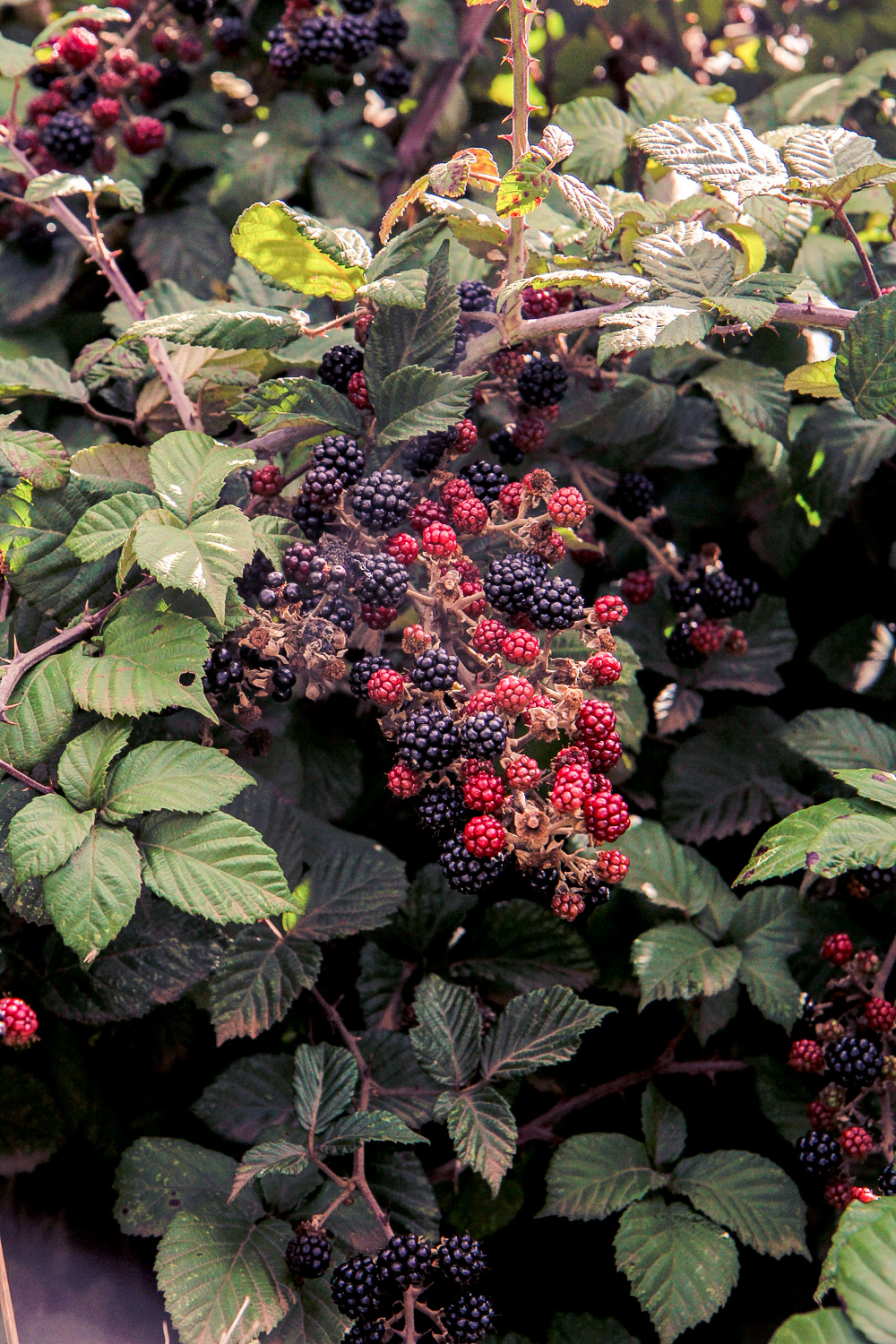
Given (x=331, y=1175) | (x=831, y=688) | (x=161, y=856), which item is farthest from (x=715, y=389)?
(x=331, y=1175)

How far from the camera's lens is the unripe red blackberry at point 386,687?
82 centimetres

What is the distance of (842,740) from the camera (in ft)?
3.54

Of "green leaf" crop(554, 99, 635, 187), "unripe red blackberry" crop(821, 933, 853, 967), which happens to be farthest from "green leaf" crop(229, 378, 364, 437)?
"unripe red blackberry" crop(821, 933, 853, 967)

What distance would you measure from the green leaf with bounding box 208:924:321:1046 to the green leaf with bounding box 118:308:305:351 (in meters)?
0.55

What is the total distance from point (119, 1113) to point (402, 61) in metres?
1.47

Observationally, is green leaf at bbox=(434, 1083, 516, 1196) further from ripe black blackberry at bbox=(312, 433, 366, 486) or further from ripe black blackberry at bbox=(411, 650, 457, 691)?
ripe black blackberry at bbox=(312, 433, 366, 486)

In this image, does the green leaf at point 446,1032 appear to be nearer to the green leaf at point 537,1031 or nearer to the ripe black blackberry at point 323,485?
the green leaf at point 537,1031

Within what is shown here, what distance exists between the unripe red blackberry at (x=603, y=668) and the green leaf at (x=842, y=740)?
0.33 metres

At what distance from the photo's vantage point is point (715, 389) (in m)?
1.11

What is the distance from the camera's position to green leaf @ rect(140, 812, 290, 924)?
77 centimetres

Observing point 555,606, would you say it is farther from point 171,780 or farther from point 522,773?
point 171,780

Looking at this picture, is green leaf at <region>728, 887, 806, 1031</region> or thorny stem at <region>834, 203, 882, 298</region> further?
green leaf at <region>728, 887, 806, 1031</region>

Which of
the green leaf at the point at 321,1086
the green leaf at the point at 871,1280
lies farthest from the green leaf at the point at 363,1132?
the green leaf at the point at 871,1280

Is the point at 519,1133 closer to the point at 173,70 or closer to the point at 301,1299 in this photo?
the point at 301,1299
